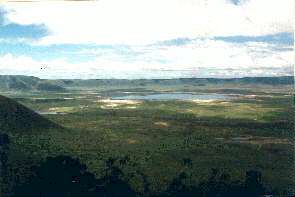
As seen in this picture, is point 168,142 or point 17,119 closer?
A: point 17,119

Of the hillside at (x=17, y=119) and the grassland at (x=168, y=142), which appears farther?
the hillside at (x=17, y=119)

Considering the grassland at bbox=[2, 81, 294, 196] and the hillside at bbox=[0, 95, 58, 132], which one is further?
the hillside at bbox=[0, 95, 58, 132]

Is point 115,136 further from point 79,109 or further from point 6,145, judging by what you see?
point 79,109

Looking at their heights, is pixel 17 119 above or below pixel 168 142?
above

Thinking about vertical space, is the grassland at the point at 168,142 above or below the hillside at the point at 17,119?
below

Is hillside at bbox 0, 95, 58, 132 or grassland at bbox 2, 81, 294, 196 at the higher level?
hillside at bbox 0, 95, 58, 132
